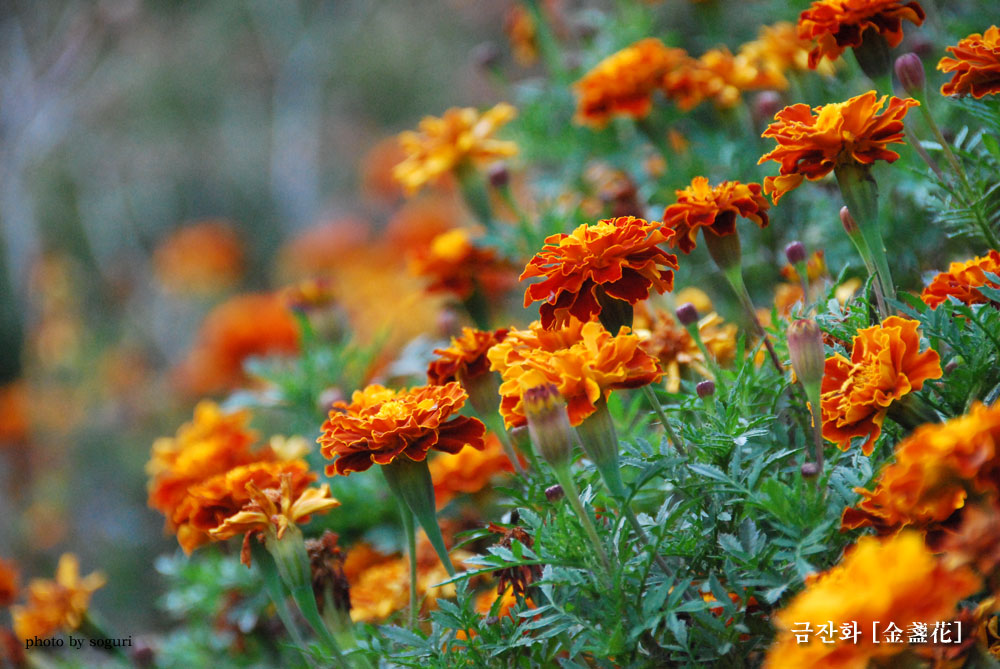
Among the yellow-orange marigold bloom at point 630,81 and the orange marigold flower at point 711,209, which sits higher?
the yellow-orange marigold bloom at point 630,81

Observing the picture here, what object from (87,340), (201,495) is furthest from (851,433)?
(87,340)

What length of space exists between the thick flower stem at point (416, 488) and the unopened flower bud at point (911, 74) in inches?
26.9

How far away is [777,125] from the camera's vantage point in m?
0.80

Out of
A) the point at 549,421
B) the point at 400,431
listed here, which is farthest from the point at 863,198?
the point at 400,431

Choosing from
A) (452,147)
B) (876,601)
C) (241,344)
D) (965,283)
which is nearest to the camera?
(876,601)

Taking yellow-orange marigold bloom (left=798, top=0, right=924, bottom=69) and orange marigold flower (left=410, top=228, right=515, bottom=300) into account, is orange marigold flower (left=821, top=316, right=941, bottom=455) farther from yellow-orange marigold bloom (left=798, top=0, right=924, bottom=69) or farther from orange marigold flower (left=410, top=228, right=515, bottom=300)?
orange marigold flower (left=410, top=228, right=515, bottom=300)

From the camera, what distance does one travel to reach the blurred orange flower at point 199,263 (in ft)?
16.4

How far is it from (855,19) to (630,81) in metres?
0.52

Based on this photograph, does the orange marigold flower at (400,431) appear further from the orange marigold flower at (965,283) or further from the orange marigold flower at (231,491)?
the orange marigold flower at (965,283)

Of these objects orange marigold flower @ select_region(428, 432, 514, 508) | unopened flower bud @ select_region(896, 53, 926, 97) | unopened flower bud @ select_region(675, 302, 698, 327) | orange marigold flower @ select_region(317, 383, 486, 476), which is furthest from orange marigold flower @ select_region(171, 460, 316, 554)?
unopened flower bud @ select_region(896, 53, 926, 97)

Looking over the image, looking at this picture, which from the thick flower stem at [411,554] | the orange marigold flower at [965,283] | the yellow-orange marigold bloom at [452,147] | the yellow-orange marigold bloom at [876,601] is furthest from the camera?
the yellow-orange marigold bloom at [452,147]

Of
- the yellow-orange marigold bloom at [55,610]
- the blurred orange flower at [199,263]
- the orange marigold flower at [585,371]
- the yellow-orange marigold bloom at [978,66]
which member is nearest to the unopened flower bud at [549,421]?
the orange marigold flower at [585,371]

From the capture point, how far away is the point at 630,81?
4.50ft

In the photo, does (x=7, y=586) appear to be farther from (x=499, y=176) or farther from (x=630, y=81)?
(x=630, y=81)
